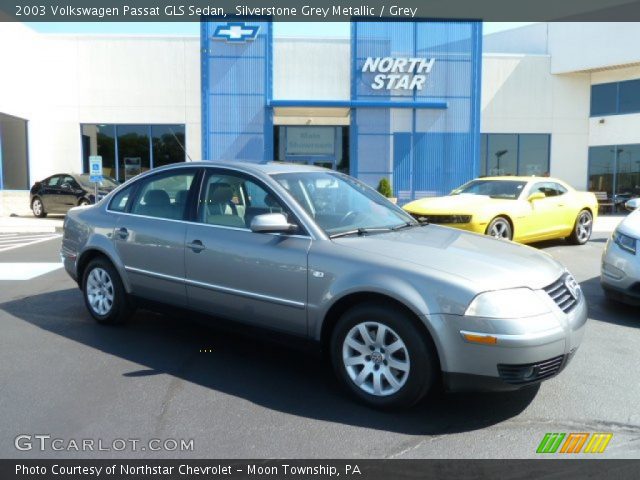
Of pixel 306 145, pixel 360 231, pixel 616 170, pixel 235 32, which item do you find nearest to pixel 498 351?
pixel 360 231

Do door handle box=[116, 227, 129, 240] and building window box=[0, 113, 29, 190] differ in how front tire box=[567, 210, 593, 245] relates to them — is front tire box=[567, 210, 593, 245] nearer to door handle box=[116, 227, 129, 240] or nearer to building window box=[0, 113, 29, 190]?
door handle box=[116, 227, 129, 240]

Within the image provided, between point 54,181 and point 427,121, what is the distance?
42.2 ft

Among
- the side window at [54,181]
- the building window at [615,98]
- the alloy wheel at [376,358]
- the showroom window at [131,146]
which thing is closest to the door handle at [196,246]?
the alloy wheel at [376,358]

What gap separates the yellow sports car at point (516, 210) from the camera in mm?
9227

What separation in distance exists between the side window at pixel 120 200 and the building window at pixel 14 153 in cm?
1946

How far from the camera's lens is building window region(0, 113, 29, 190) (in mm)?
22562

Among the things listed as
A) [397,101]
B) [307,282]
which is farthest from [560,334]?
[397,101]

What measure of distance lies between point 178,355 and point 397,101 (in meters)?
17.1

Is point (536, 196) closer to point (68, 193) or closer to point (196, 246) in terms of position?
point (196, 246)

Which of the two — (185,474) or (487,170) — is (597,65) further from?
(185,474)

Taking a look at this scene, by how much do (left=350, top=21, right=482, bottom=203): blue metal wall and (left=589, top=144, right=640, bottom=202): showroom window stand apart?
22.5 ft

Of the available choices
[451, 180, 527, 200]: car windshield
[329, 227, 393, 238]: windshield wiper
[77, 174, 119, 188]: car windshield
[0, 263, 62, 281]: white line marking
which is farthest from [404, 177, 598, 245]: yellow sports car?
[77, 174, 119, 188]: car windshield

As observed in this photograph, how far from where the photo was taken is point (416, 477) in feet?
9.69

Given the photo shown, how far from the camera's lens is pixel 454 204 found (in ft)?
31.8
